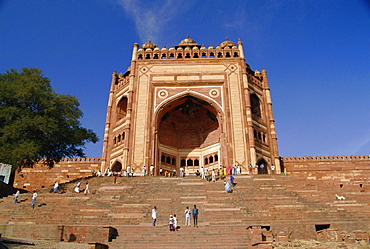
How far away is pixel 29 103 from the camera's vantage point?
25.3 meters

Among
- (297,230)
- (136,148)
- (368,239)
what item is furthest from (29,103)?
(368,239)

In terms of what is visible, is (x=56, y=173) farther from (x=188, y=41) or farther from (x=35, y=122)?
(x=188, y=41)

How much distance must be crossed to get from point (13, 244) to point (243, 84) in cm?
2538

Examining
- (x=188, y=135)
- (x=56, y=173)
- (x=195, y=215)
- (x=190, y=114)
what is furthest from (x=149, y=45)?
(x=195, y=215)

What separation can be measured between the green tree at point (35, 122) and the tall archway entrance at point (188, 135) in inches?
316

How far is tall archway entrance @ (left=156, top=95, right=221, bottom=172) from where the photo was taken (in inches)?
1293

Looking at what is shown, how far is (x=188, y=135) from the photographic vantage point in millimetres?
35844

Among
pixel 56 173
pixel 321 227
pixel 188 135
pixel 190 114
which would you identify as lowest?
pixel 321 227

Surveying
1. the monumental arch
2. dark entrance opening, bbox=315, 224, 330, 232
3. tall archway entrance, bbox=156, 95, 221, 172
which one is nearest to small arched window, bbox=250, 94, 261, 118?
the monumental arch

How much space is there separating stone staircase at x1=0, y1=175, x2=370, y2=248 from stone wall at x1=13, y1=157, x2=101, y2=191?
11.2 m

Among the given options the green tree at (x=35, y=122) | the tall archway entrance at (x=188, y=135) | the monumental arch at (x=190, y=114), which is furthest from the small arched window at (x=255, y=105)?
the green tree at (x=35, y=122)

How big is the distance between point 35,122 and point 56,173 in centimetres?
1157

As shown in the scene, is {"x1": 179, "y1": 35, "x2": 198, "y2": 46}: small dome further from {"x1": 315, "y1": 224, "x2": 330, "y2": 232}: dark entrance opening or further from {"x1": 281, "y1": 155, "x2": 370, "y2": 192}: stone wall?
{"x1": 315, "y1": 224, "x2": 330, "y2": 232}: dark entrance opening

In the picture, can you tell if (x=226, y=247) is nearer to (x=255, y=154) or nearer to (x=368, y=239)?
(x=368, y=239)
